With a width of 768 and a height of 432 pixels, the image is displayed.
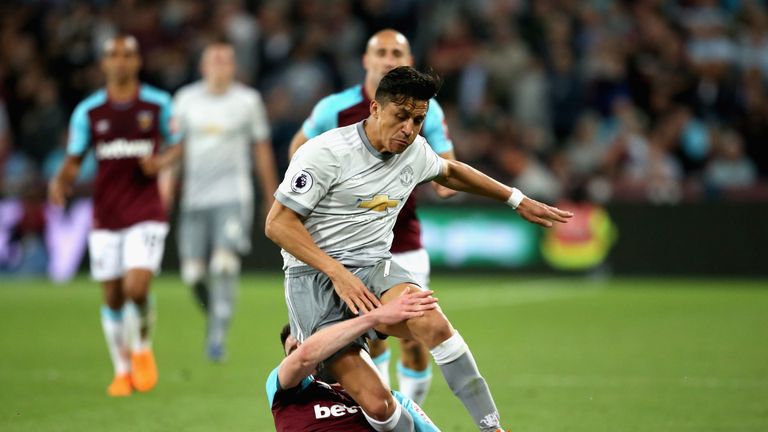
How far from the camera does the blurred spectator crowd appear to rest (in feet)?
55.7

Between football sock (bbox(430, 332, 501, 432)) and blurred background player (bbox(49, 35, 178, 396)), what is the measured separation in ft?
12.2

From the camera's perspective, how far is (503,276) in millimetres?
16812

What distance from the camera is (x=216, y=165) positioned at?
1020cm

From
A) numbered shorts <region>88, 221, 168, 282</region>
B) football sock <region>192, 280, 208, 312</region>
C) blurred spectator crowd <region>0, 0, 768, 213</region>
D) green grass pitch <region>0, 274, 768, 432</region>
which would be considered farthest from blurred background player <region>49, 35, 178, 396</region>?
blurred spectator crowd <region>0, 0, 768, 213</region>

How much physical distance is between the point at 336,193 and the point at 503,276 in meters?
11.6

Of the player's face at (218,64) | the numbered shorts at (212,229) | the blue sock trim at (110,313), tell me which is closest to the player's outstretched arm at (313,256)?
the blue sock trim at (110,313)

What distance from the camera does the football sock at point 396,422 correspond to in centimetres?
538

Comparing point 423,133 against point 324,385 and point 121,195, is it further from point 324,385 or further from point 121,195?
point 121,195

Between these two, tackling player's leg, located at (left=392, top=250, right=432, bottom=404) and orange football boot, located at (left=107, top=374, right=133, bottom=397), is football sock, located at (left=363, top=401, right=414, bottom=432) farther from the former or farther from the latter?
orange football boot, located at (left=107, top=374, right=133, bottom=397)

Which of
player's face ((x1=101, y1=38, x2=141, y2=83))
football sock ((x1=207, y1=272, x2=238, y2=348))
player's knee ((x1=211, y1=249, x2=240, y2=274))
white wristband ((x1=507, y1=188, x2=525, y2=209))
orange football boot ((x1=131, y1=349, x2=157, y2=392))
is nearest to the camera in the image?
white wristband ((x1=507, y1=188, x2=525, y2=209))

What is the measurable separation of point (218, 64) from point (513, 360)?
3642 mm

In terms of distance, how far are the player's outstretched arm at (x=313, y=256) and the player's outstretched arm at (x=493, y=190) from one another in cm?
85

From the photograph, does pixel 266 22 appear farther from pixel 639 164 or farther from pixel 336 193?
pixel 336 193

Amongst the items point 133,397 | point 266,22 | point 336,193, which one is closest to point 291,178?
point 336,193
